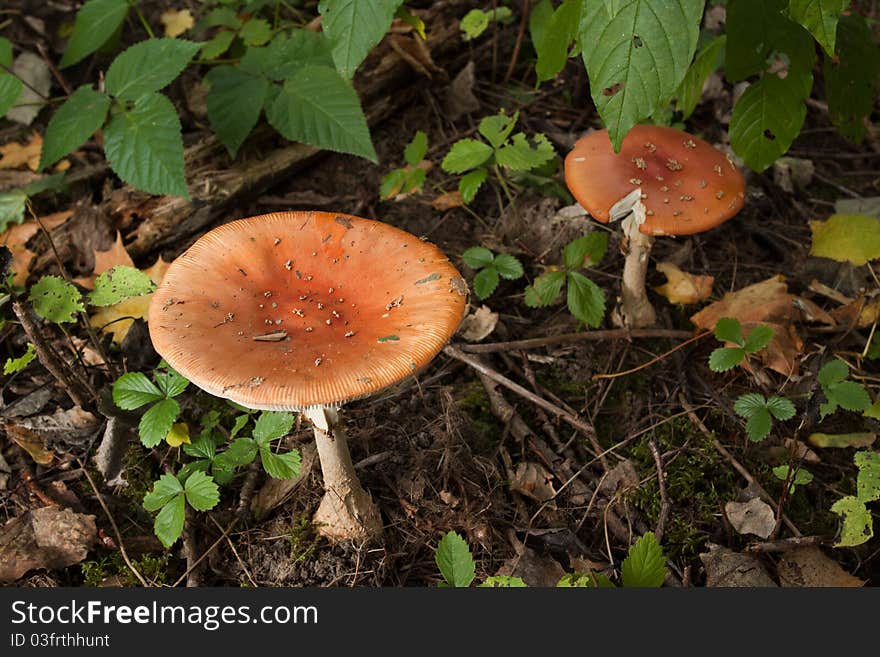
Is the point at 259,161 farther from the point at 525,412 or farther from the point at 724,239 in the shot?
the point at 724,239

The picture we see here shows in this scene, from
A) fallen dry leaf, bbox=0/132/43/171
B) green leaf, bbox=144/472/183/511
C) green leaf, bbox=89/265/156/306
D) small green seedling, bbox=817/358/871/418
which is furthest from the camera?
fallen dry leaf, bbox=0/132/43/171

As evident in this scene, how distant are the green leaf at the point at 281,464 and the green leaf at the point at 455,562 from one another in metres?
0.67

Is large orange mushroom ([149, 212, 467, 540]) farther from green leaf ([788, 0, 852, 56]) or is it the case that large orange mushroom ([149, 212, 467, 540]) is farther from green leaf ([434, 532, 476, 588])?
green leaf ([788, 0, 852, 56])

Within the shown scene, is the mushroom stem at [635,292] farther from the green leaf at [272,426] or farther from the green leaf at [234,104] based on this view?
the green leaf at [234,104]

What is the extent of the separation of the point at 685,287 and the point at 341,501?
87.7 inches

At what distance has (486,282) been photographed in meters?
3.77

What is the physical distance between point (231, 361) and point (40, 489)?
4.99ft

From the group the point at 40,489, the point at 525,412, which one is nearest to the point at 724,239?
the point at 525,412

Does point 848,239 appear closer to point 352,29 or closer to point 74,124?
point 352,29

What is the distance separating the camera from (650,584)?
2609 millimetres

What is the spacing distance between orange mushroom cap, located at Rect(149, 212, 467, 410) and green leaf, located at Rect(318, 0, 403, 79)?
1.93 feet

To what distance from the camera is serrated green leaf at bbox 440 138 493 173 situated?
3959 mm

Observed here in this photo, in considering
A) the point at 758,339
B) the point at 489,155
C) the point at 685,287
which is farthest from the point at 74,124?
the point at 758,339

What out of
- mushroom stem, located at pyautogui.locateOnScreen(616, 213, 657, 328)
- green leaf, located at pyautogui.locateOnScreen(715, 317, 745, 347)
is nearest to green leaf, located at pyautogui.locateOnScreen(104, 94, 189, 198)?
mushroom stem, located at pyautogui.locateOnScreen(616, 213, 657, 328)
